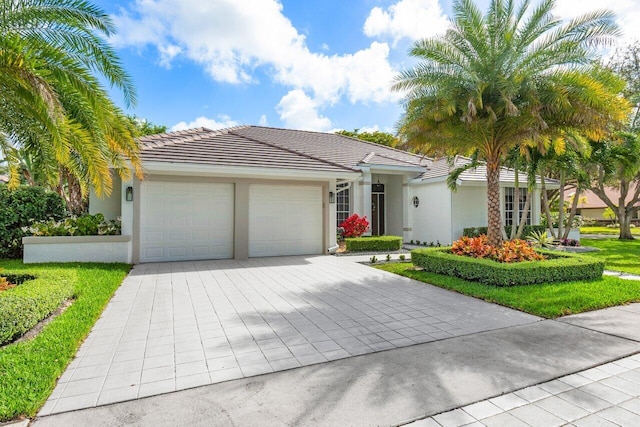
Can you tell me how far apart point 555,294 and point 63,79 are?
31.1ft

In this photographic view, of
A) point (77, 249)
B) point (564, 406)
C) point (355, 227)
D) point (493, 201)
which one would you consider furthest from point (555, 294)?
point (77, 249)

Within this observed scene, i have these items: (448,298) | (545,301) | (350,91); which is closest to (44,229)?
(448,298)

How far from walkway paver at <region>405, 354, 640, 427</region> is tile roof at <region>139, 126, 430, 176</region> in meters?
9.32

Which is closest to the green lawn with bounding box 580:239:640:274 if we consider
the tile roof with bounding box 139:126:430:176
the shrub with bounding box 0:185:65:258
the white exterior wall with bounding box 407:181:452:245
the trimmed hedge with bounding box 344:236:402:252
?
the white exterior wall with bounding box 407:181:452:245

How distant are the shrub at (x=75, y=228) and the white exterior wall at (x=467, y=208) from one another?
13.4 meters

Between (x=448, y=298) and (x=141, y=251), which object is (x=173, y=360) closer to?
(x=448, y=298)

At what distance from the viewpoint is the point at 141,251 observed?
10.7 m

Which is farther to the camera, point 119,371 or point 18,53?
point 18,53

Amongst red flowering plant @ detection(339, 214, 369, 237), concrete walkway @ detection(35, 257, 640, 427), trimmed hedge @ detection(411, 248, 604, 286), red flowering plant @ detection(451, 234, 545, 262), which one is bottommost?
concrete walkway @ detection(35, 257, 640, 427)

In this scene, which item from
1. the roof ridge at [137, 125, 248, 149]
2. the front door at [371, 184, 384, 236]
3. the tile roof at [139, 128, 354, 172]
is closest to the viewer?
the tile roof at [139, 128, 354, 172]

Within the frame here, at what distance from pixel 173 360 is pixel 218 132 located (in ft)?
37.3

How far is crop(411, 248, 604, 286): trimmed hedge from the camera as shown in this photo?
7.47m

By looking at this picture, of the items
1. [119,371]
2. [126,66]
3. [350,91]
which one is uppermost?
[350,91]

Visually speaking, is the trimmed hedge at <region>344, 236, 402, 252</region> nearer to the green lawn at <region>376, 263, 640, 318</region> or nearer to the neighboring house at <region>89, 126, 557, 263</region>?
the neighboring house at <region>89, 126, 557, 263</region>
